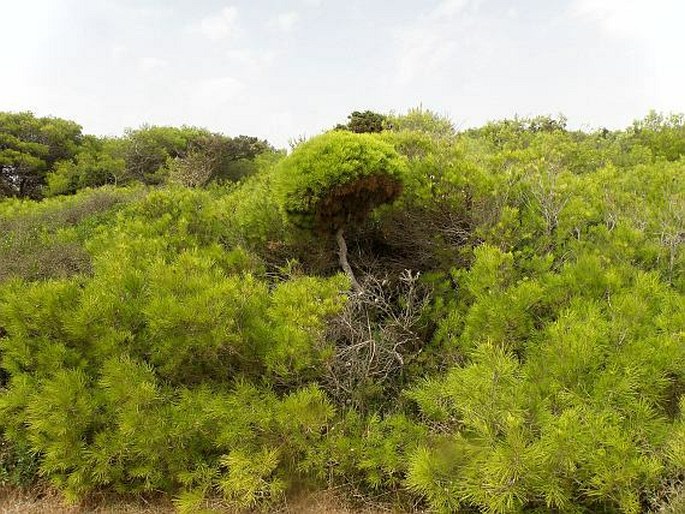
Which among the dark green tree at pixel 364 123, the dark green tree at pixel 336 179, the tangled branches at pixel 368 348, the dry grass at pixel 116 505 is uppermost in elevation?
the dark green tree at pixel 364 123

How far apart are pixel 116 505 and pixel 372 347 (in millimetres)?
2479

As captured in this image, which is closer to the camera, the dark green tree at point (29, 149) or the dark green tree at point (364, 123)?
the dark green tree at point (364, 123)

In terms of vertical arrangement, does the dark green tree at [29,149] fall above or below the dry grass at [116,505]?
above

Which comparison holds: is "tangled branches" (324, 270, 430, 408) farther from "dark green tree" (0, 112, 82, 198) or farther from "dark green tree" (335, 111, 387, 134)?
"dark green tree" (0, 112, 82, 198)

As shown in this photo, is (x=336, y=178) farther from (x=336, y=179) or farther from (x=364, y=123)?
(x=364, y=123)

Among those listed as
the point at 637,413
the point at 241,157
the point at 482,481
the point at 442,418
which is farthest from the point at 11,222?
the point at 241,157

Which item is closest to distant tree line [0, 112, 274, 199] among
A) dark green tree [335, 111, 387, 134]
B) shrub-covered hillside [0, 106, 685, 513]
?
dark green tree [335, 111, 387, 134]

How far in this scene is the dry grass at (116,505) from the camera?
4.00 metres

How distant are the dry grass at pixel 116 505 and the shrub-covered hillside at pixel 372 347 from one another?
106 mm

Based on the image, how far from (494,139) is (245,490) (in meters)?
13.9

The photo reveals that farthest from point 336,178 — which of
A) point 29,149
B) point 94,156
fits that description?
point 94,156

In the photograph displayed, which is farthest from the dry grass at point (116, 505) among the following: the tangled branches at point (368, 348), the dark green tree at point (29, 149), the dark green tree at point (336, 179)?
the dark green tree at point (29, 149)

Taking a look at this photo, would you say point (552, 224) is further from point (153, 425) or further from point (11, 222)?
point (11, 222)

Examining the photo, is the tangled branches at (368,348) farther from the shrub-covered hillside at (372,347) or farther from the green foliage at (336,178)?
the green foliage at (336,178)
